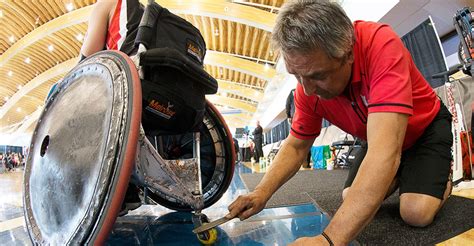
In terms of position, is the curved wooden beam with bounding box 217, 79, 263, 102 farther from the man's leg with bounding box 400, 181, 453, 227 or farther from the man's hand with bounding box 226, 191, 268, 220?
the man's hand with bounding box 226, 191, 268, 220

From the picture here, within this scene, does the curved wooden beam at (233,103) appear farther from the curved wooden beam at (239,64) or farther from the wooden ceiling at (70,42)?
the curved wooden beam at (239,64)

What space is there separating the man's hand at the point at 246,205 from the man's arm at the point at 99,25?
91cm

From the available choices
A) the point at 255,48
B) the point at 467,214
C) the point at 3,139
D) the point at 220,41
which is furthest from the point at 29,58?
the point at 467,214

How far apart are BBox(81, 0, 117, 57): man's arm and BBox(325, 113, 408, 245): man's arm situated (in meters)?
1.14

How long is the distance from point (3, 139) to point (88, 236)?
11953mm

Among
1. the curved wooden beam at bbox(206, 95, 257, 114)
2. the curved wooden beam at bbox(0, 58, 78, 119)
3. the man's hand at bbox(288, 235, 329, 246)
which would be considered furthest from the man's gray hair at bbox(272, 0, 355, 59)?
the curved wooden beam at bbox(206, 95, 257, 114)

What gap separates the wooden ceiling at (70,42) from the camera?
974cm

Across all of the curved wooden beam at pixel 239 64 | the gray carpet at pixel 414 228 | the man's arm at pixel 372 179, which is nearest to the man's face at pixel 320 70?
the man's arm at pixel 372 179

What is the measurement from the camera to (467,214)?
4.70 feet

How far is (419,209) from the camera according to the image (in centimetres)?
128

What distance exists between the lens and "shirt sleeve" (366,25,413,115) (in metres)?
0.90

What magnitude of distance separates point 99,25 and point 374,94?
3.76 feet

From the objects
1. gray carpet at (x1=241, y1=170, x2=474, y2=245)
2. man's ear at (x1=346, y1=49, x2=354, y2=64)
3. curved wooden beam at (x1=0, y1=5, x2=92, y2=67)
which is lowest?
gray carpet at (x1=241, y1=170, x2=474, y2=245)

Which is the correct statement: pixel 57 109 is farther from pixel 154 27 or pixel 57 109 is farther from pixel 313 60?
pixel 313 60
